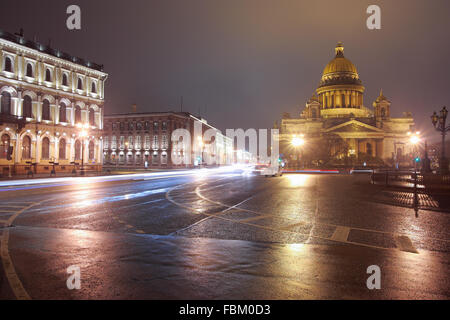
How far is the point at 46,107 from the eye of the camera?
4197 centimetres

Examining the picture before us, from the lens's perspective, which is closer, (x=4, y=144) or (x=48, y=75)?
(x=4, y=144)

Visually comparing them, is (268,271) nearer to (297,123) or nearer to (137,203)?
(137,203)

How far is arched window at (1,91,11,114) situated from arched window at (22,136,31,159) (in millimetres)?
3716

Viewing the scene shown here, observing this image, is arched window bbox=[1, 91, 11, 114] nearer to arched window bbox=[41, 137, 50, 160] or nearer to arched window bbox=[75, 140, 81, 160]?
arched window bbox=[41, 137, 50, 160]

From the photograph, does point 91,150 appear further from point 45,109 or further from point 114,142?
point 114,142

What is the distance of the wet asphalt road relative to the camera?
4.45 meters

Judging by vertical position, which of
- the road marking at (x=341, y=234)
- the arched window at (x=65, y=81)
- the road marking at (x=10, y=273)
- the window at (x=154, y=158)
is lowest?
the road marking at (x=341, y=234)

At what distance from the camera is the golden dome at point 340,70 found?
99312mm

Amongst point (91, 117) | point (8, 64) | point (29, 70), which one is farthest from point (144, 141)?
A: point (8, 64)

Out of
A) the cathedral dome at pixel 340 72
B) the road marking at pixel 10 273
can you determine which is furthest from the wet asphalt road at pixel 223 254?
the cathedral dome at pixel 340 72

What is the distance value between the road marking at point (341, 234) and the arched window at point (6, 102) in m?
40.1

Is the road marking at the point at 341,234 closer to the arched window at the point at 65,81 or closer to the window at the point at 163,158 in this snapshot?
the arched window at the point at 65,81

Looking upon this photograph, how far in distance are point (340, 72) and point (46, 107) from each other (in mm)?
84419

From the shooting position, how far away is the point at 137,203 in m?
13.7
